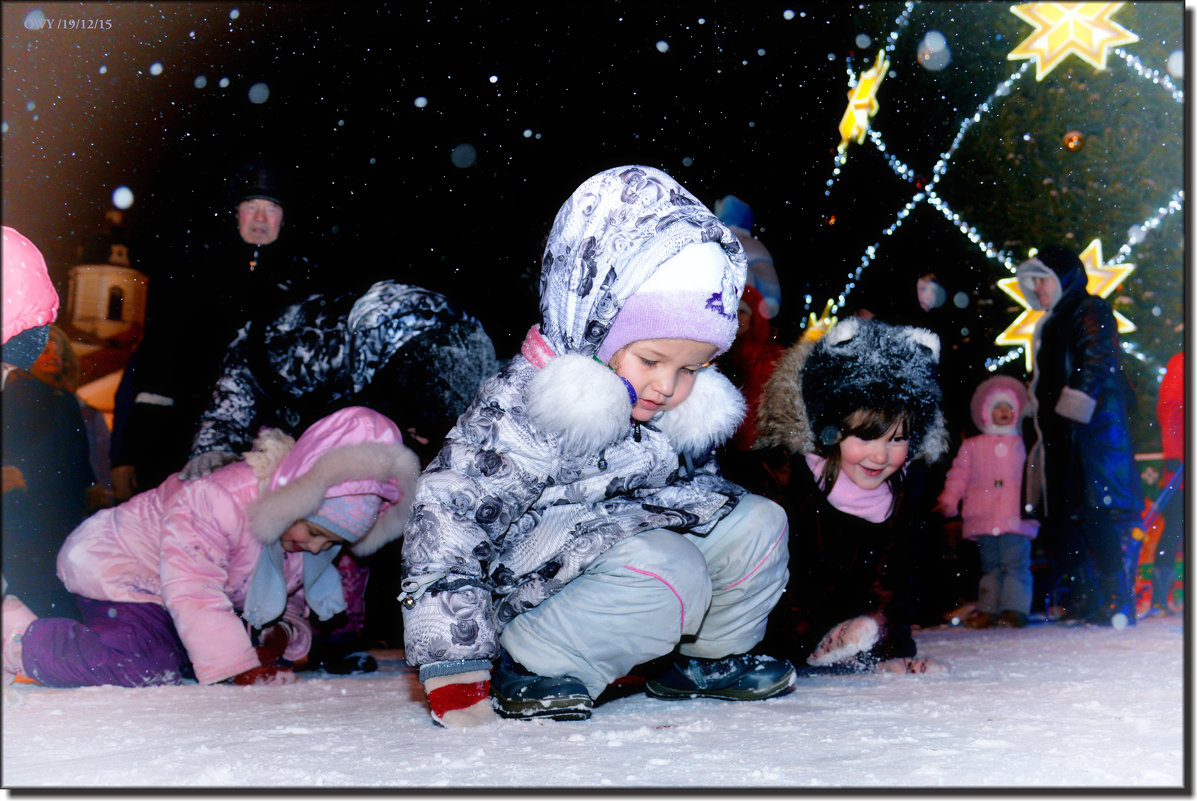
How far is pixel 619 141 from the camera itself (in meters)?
2.93

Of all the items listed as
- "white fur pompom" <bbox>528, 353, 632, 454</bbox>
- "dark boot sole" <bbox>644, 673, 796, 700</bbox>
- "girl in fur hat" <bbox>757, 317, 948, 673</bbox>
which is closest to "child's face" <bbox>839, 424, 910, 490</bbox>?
"girl in fur hat" <bbox>757, 317, 948, 673</bbox>

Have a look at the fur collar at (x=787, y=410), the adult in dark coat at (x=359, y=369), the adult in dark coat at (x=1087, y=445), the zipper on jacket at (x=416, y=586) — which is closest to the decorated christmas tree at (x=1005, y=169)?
the adult in dark coat at (x=1087, y=445)

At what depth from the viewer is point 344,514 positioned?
1.92 metres

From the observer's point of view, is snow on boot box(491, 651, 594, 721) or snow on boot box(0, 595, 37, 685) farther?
snow on boot box(0, 595, 37, 685)

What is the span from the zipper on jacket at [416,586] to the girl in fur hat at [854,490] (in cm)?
78

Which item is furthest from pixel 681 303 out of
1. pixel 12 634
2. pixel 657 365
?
pixel 12 634

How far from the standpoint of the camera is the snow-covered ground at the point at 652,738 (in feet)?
3.05

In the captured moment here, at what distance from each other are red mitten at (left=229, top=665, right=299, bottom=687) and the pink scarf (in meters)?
1.09

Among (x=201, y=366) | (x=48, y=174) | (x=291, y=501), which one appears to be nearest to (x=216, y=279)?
(x=201, y=366)

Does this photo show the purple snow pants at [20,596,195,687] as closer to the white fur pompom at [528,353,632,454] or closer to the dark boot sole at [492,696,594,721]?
the dark boot sole at [492,696,594,721]

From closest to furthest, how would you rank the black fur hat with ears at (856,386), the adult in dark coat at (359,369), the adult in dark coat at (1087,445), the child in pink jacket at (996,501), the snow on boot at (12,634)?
the snow on boot at (12,634)
the black fur hat with ears at (856,386)
the adult in dark coat at (359,369)
the adult in dark coat at (1087,445)
the child in pink jacket at (996,501)

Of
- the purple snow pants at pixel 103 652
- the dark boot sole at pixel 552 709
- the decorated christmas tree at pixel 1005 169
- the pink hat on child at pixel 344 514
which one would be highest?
the decorated christmas tree at pixel 1005 169

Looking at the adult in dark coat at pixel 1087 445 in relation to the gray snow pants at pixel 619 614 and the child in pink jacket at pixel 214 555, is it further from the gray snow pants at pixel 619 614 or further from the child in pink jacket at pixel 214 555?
the child in pink jacket at pixel 214 555

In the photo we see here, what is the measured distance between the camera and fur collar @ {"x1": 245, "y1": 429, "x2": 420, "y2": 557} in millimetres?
1851
